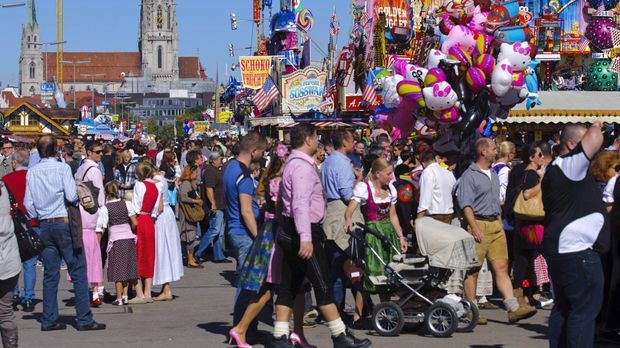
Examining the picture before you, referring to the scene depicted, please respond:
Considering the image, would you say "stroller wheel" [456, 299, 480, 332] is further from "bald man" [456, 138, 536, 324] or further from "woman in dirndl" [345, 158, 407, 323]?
"woman in dirndl" [345, 158, 407, 323]

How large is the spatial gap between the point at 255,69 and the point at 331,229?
1680 inches

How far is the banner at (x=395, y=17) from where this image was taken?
100 ft

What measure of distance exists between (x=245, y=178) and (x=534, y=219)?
2.96 meters

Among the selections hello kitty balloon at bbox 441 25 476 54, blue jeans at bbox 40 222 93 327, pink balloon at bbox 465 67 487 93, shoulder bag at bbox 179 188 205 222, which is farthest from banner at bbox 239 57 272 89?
blue jeans at bbox 40 222 93 327

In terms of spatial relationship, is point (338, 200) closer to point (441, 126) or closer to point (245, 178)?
point (245, 178)

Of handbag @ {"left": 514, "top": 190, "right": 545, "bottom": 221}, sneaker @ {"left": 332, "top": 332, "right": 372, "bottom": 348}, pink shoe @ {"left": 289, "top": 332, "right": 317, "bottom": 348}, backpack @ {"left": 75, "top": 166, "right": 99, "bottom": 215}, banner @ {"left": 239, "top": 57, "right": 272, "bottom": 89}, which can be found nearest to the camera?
sneaker @ {"left": 332, "top": 332, "right": 372, "bottom": 348}

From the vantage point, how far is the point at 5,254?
26.0ft

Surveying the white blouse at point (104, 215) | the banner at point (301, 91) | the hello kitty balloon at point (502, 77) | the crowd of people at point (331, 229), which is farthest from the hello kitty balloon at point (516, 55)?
the banner at point (301, 91)

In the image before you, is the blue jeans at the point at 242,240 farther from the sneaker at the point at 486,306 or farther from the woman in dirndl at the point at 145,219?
the sneaker at the point at 486,306

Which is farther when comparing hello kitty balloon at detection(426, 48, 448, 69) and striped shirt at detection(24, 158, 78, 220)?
hello kitty balloon at detection(426, 48, 448, 69)

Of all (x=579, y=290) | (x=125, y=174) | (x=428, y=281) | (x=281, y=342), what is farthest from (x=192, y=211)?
(x=579, y=290)

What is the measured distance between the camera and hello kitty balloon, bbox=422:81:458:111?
1422 centimetres

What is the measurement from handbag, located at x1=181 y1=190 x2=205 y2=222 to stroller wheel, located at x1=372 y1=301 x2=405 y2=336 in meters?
7.26

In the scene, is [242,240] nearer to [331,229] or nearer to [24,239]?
[331,229]
